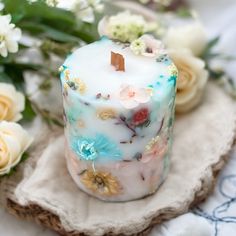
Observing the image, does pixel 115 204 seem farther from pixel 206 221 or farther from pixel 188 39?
pixel 188 39

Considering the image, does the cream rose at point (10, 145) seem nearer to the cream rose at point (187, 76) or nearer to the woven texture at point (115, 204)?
the woven texture at point (115, 204)

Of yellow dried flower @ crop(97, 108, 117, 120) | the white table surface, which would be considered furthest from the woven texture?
yellow dried flower @ crop(97, 108, 117, 120)

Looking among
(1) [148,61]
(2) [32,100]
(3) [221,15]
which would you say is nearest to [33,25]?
(2) [32,100]

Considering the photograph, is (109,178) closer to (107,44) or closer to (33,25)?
(107,44)

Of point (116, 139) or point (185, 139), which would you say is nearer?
point (116, 139)

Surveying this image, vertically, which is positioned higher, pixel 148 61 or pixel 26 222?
pixel 148 61

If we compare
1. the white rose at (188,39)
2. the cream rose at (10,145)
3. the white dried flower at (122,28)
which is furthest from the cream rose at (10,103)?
the white rose at (188,39)

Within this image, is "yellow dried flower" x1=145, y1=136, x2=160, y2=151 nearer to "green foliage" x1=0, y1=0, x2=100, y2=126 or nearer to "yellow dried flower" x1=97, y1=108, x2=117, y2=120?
"yellow dried flower" x1=97, y1=108, x2=117, y2=120
